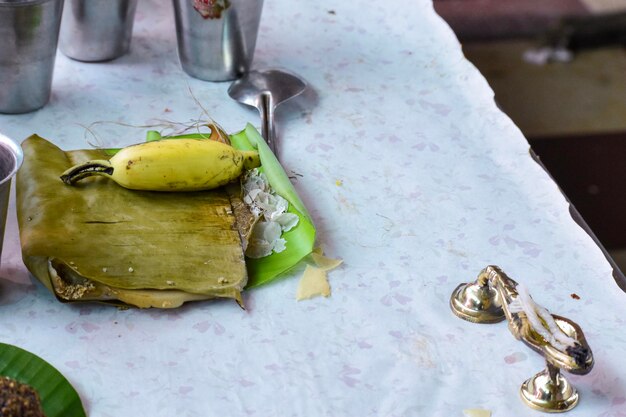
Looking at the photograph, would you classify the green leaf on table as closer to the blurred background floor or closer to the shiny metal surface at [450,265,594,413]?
the shiny metal surface at [450,265,594,413]

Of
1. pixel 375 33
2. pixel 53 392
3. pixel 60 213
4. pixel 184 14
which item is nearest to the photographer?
pixel 53 392

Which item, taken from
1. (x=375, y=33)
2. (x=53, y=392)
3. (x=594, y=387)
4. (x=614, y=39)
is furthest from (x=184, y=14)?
(x=614, y=39)

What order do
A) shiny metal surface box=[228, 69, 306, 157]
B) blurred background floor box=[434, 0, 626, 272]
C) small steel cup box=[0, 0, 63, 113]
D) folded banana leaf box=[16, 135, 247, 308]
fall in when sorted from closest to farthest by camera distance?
folded banana leaf box=[16, 135, 247, 308] < small steel cup box=[0, 0, 63, 113] < shiny metal surface box=[228, 69, 306, 157] < blurred background floor box=[434, 0, 626, 272]

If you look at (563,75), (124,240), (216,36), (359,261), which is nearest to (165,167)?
(124,240)

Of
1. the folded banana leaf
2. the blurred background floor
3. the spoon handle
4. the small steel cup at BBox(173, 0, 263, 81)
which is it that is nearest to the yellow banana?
the folded banana leaf

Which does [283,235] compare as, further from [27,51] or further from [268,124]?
[27,51]

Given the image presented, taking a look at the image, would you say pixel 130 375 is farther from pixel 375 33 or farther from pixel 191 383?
pixel 375 33
